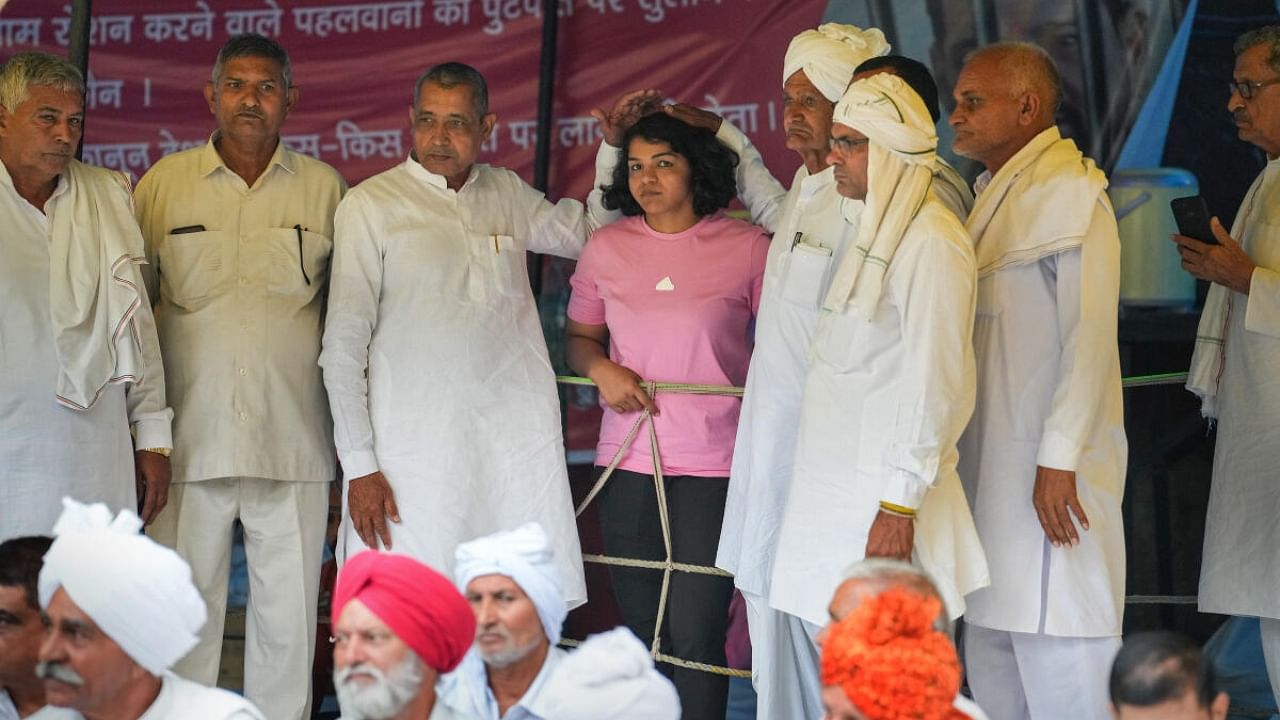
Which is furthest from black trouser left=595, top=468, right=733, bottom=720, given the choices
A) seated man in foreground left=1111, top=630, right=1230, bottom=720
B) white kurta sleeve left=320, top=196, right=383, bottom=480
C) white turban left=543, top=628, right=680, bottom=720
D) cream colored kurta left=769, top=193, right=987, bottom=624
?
seated man in foreground left=1111, top=630, right=1230, bottom=720

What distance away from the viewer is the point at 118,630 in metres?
3.54

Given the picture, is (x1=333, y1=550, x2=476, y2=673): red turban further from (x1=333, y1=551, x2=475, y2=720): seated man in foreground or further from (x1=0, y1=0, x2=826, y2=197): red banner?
(x1=0, y1=0, x2=826, y2=197): red banner

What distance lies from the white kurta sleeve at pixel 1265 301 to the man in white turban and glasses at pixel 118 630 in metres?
2.92

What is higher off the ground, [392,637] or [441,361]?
[441,361]

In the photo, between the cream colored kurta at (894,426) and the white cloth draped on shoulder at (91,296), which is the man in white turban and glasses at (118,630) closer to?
the white cloth draped on shoulder at (91,296)

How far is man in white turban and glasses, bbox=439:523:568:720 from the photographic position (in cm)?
387

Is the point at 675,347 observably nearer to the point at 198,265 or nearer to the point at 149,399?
the point at 198,265

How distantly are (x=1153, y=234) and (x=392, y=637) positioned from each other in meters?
3.54

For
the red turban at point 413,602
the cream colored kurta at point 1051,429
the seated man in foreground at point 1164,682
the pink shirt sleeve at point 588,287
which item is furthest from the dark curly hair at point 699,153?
the seated man in foreground at point 1164,682

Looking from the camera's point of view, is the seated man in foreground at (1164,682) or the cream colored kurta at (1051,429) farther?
the cream colored kurta at (1051,429)

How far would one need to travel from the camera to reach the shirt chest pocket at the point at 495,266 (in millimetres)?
5363

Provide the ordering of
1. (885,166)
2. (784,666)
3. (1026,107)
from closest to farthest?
(885,166), (1026,107), (784,666)

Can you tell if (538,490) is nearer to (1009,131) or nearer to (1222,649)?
(1009,131)

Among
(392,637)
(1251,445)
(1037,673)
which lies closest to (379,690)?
(392,637)
